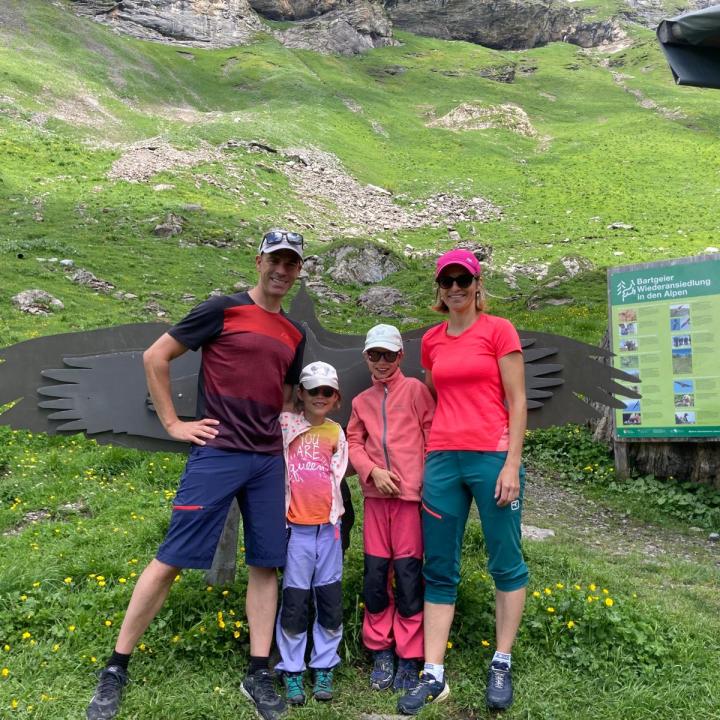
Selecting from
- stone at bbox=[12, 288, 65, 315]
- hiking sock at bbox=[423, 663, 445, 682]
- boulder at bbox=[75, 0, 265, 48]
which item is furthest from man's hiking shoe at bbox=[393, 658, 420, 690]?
boulder at bbox=[75, 0, 265, 48]

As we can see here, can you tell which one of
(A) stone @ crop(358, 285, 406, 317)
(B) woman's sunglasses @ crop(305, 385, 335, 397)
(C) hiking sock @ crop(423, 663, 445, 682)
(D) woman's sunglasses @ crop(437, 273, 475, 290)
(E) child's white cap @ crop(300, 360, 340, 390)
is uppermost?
(A) stone @ crop(358, 285, 406, 317)

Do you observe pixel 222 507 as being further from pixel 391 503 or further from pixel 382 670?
pixel 382 670

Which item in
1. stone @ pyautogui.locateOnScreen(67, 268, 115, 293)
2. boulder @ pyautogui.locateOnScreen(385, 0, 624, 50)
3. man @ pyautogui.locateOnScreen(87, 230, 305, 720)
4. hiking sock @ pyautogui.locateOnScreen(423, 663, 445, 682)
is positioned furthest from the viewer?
boulder @ pyautogui.locateOnScreen(385, 0, 624, 50)

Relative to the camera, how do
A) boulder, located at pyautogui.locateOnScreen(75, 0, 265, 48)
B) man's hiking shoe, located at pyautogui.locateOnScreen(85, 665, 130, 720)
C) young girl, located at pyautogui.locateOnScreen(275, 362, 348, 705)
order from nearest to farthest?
man's hiking shoe, located at pyautogui.locateOnScreen(85, 665, 130, 720)
young girl, located at pyautogui.locateOnScreen(275, 362, 348, 705)
boulder, located at pyautogui.locateOnScreen(75, 0, 265, 48)

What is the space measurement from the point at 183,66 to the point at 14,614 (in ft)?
229

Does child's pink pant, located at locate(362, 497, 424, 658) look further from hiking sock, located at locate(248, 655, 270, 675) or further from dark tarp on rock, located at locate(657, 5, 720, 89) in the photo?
dark tarp on rock, located at locate(657, 5, 720, 89)

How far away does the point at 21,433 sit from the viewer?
865 centimetres

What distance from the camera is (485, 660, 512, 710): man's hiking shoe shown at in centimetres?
382

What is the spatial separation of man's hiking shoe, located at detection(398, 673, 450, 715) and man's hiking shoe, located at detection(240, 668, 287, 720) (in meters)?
0.71

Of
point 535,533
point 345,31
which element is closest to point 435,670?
point 535,533

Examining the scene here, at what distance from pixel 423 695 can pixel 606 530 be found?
170 inches

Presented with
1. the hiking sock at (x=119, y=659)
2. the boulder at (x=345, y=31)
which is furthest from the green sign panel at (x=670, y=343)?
the boulder at (x=345, y=31)

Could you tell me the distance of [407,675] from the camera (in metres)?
4.02

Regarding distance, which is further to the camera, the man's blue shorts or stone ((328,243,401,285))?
stone ((328,243,401,285))
